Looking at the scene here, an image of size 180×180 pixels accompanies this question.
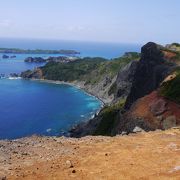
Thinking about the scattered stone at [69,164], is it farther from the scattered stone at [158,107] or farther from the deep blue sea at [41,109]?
the deep blue sea at [41,109]

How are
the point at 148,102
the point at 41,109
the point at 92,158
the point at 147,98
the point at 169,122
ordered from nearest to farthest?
1. the point at 92,158
2. the point at 169,122
3. the point at 148,102
4. the point at 147,98
5. the point at 41,109

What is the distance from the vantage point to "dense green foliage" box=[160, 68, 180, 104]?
5679cm

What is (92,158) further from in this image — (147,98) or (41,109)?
(41,109)

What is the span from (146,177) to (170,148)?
6.09m

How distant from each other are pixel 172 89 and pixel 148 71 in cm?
2445

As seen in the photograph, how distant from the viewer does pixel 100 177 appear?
20469mm

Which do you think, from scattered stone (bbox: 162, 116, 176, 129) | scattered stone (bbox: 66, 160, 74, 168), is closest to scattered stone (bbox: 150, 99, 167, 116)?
scattered stone (bbox: 162, 116, 176, 129)

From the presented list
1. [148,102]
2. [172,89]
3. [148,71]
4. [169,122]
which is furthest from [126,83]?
[169,122]

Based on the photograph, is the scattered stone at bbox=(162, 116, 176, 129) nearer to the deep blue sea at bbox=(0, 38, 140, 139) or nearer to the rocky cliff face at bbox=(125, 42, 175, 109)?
the rocky cliff face at bbox=(125, 42, 175, 109)

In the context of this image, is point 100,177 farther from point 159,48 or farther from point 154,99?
point 159,48

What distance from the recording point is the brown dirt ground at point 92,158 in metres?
Answer: 20.8

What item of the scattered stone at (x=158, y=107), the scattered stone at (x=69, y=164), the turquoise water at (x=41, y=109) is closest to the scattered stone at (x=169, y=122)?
the scattered stone at (x=158, y=107)

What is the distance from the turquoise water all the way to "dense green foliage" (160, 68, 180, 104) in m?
47.7

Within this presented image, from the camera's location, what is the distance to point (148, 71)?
8325 cm
